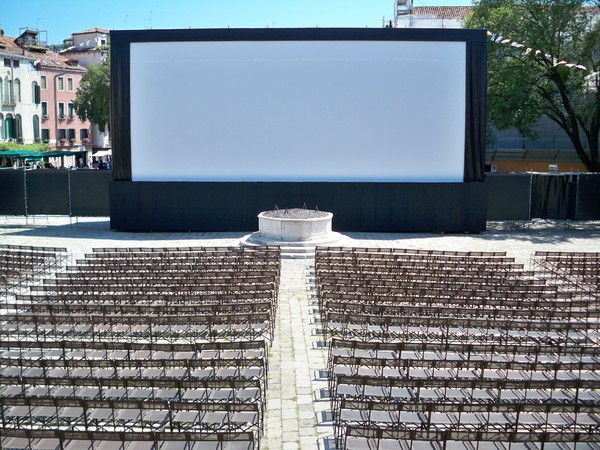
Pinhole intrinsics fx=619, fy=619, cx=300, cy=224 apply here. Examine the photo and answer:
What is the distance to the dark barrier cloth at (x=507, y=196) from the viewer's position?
24859mm

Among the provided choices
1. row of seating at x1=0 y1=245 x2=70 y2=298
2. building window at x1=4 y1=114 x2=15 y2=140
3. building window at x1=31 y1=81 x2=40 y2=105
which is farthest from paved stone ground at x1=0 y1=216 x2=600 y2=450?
building window at x1=31 y1=81 x2=40 y2=105

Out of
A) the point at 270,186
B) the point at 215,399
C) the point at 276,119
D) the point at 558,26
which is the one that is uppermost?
the point at 558,26

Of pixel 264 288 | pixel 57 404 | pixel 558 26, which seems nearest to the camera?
pixel 57 404

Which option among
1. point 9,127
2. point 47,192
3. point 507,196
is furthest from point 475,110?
point 9,127

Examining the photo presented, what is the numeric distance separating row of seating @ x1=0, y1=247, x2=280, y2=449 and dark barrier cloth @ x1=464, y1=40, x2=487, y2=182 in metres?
10.4

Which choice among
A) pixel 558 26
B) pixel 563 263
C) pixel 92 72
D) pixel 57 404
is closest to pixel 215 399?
pixel 57 404

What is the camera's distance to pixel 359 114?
22.7 metres

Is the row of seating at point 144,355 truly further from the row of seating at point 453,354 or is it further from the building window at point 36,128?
the building window at point 36,128

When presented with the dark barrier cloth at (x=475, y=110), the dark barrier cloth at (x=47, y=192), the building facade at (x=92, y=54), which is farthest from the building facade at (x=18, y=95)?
the dark barrier cloth at (x=475, y=110)

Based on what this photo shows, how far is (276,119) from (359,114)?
305cm

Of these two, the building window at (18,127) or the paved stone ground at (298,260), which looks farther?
the building window at (18,127)

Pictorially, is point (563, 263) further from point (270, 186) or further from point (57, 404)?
point (57, 404)

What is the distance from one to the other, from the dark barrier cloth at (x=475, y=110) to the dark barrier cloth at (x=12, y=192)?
17.7 meters

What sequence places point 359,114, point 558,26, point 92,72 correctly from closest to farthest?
point 359,114 < point 558,26 < point 92,72
